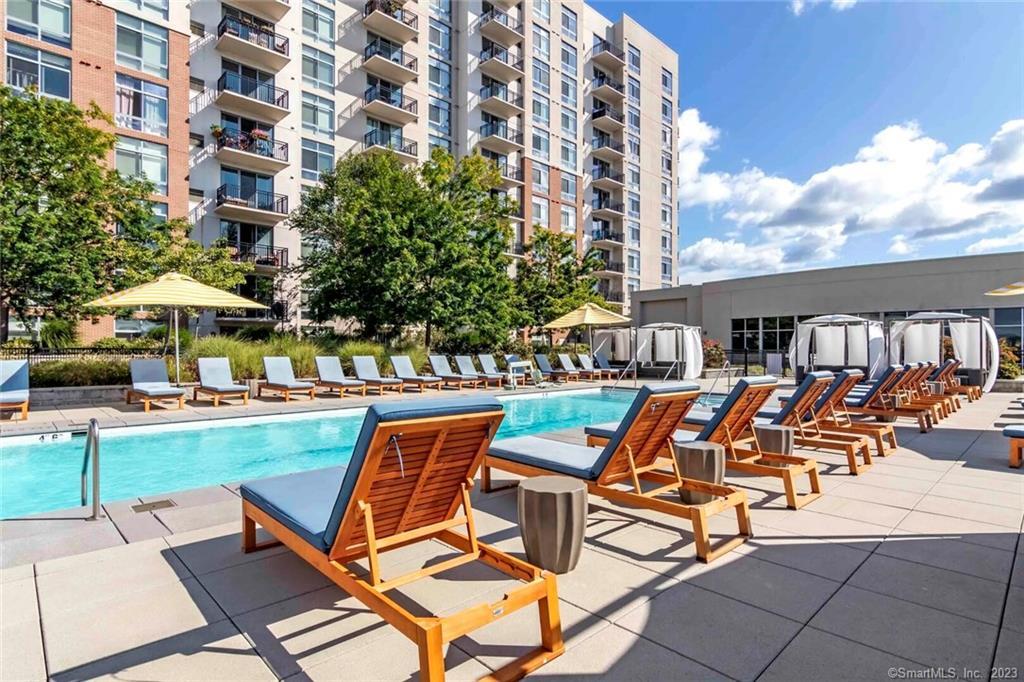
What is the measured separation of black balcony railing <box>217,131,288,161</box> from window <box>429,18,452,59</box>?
36.6 ft

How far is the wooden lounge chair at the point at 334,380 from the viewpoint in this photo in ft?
42.2

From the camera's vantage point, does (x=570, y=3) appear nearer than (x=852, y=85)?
No

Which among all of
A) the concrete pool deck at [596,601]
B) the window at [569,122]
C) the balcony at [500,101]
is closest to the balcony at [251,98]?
the balcony at [500,101]

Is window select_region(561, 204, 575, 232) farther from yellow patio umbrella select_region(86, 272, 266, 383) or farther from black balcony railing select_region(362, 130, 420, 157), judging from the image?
yellow patio umbrella select_region(86, 272, 266, 383)

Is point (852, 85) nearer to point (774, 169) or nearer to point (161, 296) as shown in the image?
point (774, 169)

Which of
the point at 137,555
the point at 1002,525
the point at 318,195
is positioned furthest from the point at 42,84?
the point at 1002,525

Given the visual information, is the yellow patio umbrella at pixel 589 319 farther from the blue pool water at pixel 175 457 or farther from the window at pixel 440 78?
the window at pixel 440 78

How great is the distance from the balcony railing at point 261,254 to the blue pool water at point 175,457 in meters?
14.3

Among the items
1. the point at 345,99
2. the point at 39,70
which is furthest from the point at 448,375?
the point at 345,99

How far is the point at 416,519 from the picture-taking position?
2646 mm

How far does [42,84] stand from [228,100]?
5897 mm

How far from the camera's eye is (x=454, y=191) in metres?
20.6

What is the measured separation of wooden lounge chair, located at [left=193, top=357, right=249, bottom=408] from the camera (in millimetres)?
10977

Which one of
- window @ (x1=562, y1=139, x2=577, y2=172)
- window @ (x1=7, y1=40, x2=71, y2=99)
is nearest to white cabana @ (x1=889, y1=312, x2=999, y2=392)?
window @ (x1=562, y1=139, x2=577, y2=172)
